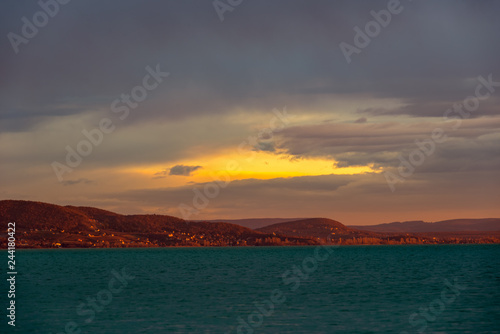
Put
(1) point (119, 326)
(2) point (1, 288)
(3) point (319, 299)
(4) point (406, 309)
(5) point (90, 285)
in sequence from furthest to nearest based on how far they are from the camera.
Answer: (5) point (90, 285) < (2) point (1, 288) < (3) point (319, 299) < (4) point (406, 309) < (1) point (119, 326)

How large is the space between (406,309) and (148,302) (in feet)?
88.5

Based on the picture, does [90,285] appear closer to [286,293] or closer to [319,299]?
[286,293]

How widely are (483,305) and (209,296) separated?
98.8 feet

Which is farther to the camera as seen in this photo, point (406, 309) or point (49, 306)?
point (49, 306)

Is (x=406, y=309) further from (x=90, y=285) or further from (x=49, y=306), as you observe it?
(x=90, y=285)

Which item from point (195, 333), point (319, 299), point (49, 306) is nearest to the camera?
point (195, 333)

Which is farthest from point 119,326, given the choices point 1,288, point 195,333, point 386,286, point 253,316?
point 386,286

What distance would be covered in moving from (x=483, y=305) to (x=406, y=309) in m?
8.27

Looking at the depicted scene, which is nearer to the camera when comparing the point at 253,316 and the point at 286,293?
the point at 253,316

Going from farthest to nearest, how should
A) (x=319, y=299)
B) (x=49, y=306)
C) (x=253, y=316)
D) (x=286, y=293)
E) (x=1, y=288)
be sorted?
(x=1, y=288), (x=286, y=293), (x=319, y=299), (x=49, y=306), (x=253, y=316)

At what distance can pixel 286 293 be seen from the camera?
78.6 metres

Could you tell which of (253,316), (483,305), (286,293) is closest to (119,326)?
(253,316)

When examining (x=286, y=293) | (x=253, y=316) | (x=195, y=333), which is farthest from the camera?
(x=286, y=293)

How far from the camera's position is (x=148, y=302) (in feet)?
230
